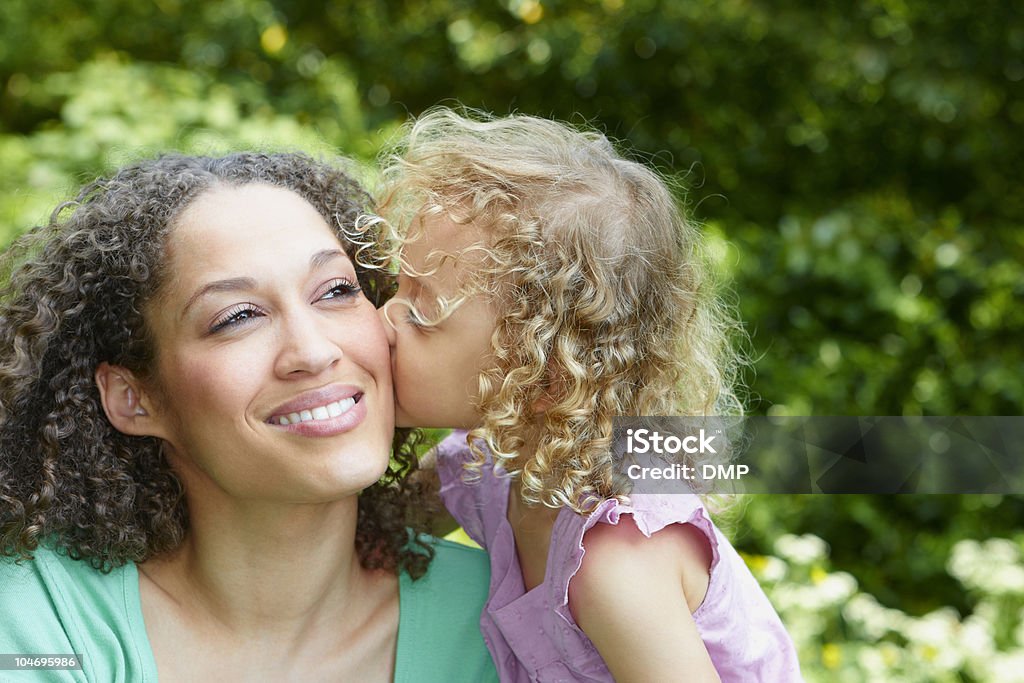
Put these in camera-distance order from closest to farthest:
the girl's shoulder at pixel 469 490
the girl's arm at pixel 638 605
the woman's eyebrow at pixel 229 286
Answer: the girl's arm at pixel 638 605, the woman's eyebrow at pixel 229 286, the girl's shoulder at pixel 469 490

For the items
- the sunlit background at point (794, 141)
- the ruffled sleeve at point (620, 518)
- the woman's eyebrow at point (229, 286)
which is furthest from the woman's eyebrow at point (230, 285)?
the sunlit background at point (794, 141)

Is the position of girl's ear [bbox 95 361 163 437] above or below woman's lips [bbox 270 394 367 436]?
below

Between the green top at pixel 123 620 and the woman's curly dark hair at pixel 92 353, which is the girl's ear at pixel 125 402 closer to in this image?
the woman's curly dark hair at pixel 92 353

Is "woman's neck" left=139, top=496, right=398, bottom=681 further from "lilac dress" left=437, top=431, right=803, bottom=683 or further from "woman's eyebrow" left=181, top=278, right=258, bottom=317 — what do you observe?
"woman's eyebrow" left=181, top=278, right=258, bottom=317

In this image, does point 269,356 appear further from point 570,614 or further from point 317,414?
point 570,614

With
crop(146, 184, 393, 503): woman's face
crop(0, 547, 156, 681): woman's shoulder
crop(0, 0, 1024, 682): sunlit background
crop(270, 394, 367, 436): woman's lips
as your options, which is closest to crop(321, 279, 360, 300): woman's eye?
crop(146, 184, 393, 503): woman's face

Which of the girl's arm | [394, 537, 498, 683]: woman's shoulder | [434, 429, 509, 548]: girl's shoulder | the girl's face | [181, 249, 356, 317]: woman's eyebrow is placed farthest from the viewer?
[434, 429, 509, 548]: girl's shoulder

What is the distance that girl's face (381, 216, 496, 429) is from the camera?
6.48ft

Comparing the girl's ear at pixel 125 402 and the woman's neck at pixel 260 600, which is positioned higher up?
the girl's ear at pixel 125 402

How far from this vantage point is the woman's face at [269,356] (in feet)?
6.01

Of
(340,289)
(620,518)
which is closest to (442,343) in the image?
(340,289)

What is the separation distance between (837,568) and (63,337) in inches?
127

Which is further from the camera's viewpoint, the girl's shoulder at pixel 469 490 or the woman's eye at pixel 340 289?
the girl's shoulder at pixel 469 490

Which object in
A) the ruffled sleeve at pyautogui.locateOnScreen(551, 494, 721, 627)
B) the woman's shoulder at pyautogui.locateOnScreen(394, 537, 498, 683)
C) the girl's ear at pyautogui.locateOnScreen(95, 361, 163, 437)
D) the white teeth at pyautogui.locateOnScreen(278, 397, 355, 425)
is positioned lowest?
the woman's shoulder at pyautogui.locateOnScreen(394, 537, 498, 683)
